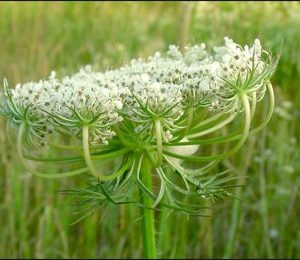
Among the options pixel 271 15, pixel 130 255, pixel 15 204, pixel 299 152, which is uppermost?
pixel 271 15

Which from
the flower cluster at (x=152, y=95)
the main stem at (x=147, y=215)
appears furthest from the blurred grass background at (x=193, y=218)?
the flower cluster at (x=152, y=95)

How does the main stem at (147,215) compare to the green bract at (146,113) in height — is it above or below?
below

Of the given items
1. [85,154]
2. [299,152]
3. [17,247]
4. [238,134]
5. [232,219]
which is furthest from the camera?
[299,152]

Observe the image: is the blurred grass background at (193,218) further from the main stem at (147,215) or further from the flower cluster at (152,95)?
the flower cluster at (152,95)

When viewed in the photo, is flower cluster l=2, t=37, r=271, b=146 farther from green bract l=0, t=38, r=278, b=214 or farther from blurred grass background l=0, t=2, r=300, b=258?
blurred grass background l=0, t=2, r=300, b=258

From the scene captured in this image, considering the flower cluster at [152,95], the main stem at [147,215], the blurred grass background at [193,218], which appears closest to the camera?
the flower cluster at [152,95]

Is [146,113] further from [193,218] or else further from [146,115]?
[193,218]

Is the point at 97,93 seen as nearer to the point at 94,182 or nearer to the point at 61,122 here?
the point at 61,122

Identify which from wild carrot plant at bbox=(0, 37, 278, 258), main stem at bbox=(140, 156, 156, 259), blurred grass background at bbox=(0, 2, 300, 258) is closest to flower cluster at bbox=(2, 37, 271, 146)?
wild carrot plant at bbox=(0, 37, 278, 258)

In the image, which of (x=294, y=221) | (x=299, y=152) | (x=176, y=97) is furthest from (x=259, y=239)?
(x=176, y=97)
